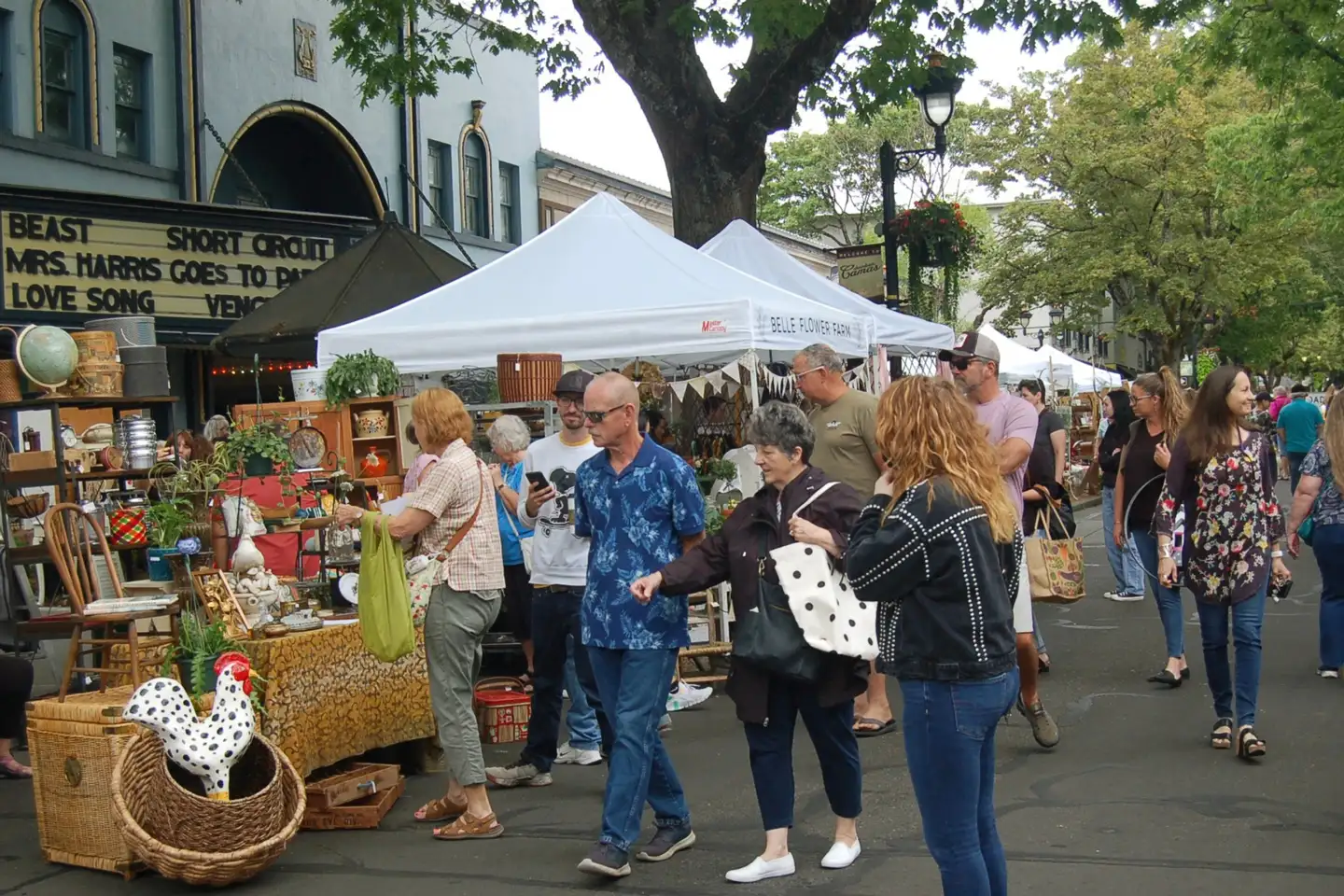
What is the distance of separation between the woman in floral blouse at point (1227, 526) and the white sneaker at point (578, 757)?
304 cm

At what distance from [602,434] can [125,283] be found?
33.8ft

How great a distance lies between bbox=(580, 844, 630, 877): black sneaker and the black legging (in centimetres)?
342

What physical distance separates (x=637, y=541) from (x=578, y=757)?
2374 millimetres

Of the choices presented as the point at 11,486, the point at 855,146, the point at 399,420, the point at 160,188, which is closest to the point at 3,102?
the point at 160,188

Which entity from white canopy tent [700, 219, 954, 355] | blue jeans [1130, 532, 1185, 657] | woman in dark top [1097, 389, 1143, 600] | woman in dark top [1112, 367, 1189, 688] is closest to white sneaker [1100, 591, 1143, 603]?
woman in dark top [1097, 389, 1143, 600]

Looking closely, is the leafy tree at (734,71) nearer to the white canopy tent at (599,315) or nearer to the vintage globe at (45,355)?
the white canopy tent at (599,315)

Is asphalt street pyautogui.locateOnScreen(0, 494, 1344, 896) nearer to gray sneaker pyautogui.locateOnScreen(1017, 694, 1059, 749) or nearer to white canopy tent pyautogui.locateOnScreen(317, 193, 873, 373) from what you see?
gray sneaker pyautogui.locateOnScreen(1017, 694, 1059, 749)

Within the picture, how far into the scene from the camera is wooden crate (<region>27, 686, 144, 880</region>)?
5.73 meters

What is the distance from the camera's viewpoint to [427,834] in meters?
6.24

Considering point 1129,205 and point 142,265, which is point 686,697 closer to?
point 142,265

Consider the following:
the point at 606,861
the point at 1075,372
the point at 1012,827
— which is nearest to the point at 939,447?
the point at 606,861

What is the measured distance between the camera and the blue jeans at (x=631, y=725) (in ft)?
17.6

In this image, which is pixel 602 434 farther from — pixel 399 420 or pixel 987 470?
pixel 399 420

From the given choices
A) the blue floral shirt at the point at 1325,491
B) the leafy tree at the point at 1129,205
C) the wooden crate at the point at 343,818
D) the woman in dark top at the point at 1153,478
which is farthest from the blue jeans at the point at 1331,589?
A: the leafy tree at the point at 1129,205
